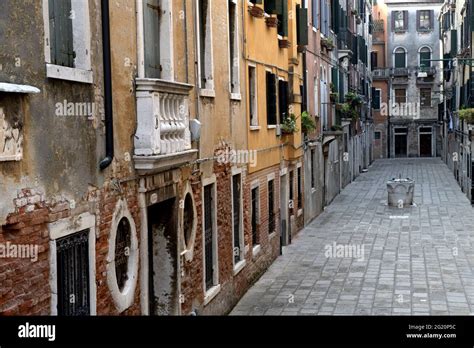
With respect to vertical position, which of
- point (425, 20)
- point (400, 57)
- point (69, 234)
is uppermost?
point (425, 20)

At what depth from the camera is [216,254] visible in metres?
11.8

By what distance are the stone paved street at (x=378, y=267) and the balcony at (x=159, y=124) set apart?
417cm

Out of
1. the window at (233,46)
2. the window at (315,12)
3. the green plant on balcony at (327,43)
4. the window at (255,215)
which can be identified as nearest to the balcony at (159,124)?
the window at (233,46)

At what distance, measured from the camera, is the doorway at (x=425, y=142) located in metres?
55.1

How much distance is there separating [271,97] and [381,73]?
3962 cm

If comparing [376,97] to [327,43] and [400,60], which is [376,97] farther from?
[327,43]

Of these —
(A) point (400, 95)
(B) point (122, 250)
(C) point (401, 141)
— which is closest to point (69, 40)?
(B) point (122, 250)

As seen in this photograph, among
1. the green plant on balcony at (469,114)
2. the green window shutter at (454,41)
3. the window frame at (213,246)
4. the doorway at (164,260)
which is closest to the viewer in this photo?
the doorway at (164,260)

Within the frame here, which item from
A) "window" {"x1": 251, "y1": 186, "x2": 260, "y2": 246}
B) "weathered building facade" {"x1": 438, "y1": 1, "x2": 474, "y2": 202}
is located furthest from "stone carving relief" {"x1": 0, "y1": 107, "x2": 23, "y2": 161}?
"weathered building facade" {"x1": 438, "y1": 1, "x2": 474, "y2": 202}

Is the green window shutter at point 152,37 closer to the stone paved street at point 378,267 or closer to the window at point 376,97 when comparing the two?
the stone paved street at point 378,267

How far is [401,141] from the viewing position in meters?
55.6

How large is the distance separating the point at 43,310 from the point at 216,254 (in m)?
5.89
